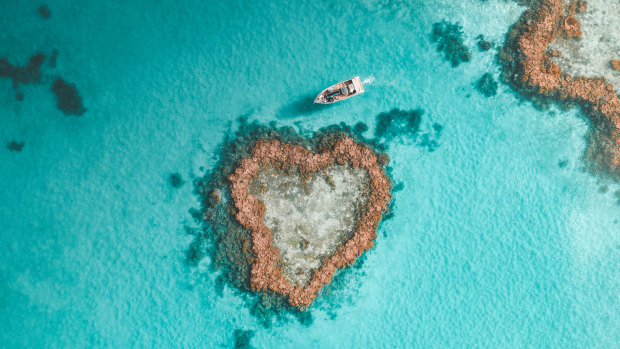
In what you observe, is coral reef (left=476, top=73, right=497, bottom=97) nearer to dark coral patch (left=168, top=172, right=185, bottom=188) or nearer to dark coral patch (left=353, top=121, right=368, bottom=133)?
dark coral patch (left=353, top=121, right=368, bottom=133)

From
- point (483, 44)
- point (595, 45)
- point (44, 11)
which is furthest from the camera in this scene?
point (595, 45)

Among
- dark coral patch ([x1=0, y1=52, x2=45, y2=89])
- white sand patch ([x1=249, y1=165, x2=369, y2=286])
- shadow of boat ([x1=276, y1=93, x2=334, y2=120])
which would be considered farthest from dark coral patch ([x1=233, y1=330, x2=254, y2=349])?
dark coral patch ([x1=0, y1=52, x2=45, y2=89])

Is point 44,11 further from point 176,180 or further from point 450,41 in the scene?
point 450,41

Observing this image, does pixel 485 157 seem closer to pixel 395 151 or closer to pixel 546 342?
pixel 395 151

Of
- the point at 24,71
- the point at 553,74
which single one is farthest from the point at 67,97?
the point at 553,74

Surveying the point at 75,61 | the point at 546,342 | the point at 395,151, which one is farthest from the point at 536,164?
the point at 75,61
